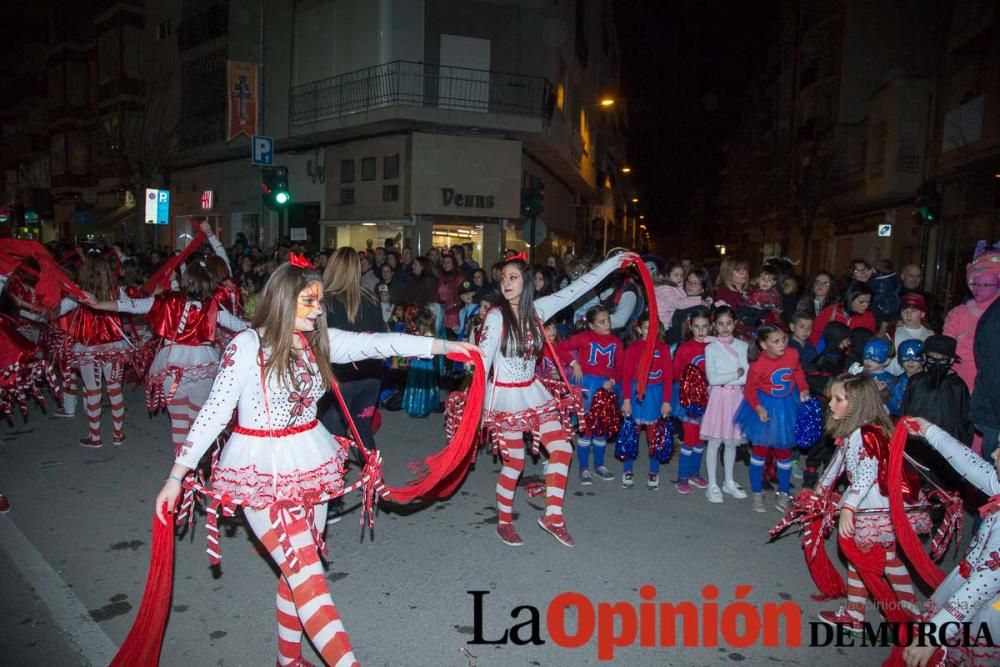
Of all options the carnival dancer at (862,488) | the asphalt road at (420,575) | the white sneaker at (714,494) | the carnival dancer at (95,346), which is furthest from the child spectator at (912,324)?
the carnival dancer at (95,346)

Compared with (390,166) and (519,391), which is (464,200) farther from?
(519,391)

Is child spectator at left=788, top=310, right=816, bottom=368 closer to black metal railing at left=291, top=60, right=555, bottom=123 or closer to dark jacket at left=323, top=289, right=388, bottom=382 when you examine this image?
dark jacket at left=323, top=289, right=388, bottom=382

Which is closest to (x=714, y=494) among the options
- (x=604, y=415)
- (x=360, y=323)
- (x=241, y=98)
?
(x=604, y=415)

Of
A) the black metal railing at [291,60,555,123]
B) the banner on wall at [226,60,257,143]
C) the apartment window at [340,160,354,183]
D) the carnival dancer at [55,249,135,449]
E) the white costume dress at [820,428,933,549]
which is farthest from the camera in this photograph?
the banner on wall at [226,60,257,143]

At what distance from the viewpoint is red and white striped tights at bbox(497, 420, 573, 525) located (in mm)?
4945

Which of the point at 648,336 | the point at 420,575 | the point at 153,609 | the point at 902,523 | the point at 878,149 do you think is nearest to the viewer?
the point at 153,609

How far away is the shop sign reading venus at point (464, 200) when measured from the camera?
1966 centimetres

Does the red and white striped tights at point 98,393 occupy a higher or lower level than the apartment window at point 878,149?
lower

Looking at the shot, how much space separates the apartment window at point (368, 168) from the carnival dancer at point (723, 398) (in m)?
16.5

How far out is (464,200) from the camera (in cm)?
1986

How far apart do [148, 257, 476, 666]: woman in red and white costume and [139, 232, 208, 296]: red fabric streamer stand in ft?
13.7

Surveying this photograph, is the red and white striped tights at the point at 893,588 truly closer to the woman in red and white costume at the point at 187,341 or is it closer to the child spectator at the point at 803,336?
the child spectator at the point at 803,336

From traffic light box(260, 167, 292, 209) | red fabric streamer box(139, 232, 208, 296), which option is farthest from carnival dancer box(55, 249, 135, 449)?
traffic light box(260, 167, 292, 209)

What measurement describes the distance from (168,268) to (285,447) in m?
4.59
